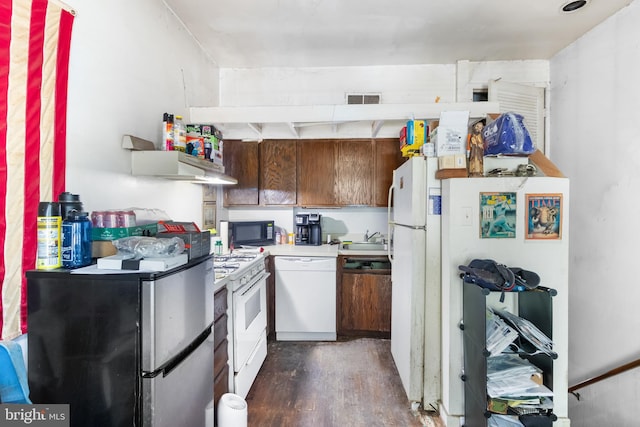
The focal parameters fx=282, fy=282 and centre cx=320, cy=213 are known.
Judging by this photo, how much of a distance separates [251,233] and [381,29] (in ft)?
7.86

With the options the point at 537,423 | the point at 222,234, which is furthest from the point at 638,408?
the point at 222,234

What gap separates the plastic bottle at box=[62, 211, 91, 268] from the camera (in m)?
1.05

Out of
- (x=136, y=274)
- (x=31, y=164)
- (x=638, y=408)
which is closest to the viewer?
(x=136, y=274)

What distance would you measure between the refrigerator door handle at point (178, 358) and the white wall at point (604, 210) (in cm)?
274

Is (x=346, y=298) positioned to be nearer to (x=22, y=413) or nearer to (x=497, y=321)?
(x=497, y=321)

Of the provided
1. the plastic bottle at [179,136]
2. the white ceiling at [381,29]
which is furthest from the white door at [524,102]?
the plastic bottle at [179,136]

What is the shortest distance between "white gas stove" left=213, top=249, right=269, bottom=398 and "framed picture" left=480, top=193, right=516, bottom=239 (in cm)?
165

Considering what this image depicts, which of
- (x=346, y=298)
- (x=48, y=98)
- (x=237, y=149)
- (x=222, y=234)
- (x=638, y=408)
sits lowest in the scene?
(x=638, y=408)

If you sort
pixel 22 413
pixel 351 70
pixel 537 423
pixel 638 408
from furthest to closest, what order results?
pixel 351 70, pixel 638 408, pixel 537 423, pixel 22 413

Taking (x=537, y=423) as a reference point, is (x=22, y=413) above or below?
above

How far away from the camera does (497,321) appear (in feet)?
5.21

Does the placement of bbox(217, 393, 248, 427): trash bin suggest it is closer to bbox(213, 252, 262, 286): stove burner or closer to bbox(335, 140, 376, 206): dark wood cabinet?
bbox(213, 252, 262, 286): stove burner

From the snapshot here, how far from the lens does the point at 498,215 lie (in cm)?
169

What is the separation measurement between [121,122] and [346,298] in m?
2.41
